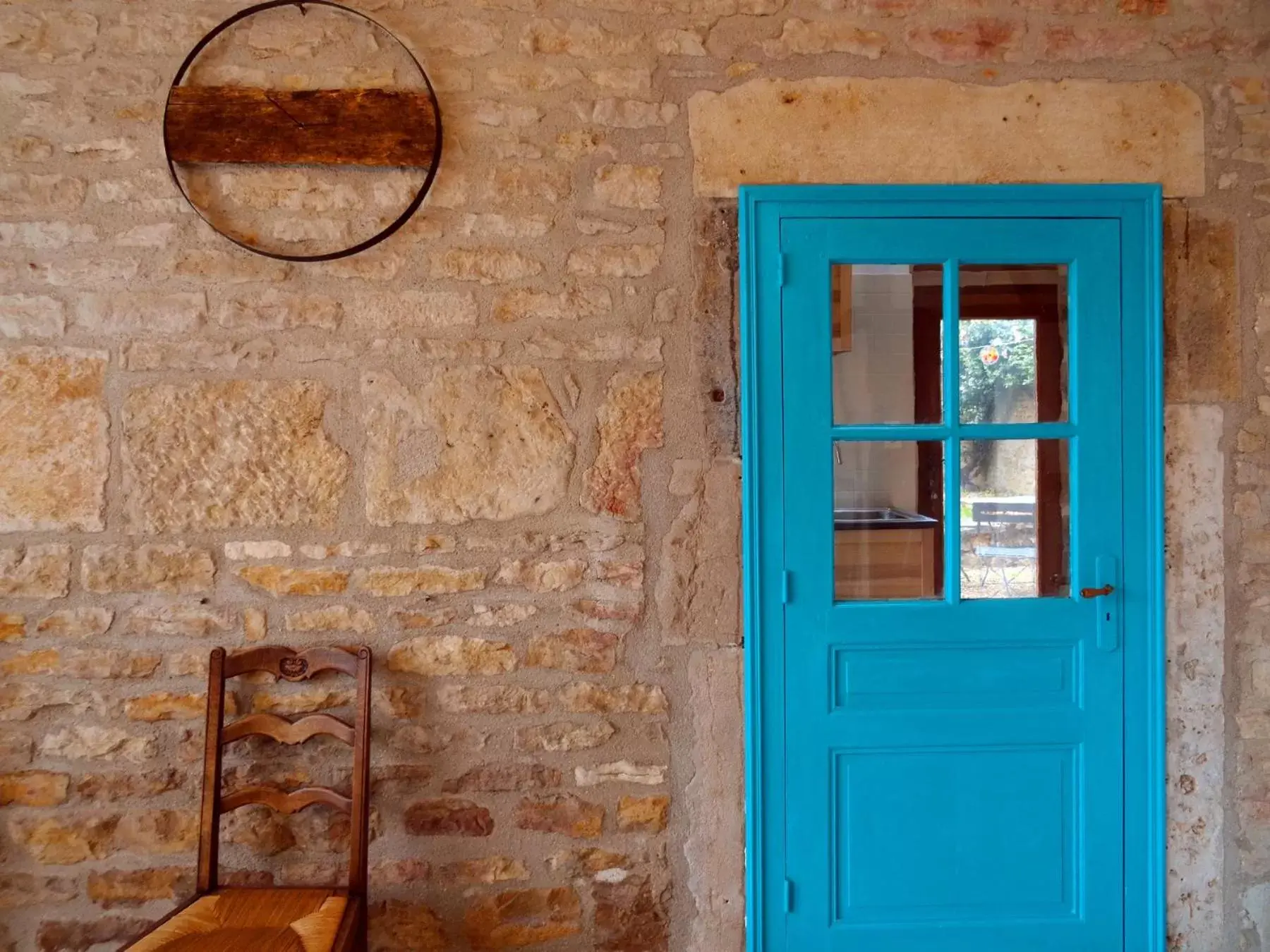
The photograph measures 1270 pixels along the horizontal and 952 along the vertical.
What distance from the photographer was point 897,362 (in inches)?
89.4

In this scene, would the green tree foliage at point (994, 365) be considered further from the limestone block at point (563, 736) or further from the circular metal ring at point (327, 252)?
the circular metal ring at point (327, 252)

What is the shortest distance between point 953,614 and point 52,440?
2.35 m

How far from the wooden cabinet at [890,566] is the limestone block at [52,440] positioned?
192 centimetres

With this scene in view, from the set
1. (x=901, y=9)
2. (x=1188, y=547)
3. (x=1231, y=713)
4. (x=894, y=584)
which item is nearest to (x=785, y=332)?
(x=894, y=584)

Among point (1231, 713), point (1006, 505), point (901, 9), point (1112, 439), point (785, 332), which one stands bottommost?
point (1231, 713)

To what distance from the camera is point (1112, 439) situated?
228 centimetres

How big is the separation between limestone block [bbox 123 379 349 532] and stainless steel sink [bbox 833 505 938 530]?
130 centimetres

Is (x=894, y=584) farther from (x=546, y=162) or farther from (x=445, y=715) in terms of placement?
(x=546, y=162)

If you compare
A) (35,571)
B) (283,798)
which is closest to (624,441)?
(283,798)

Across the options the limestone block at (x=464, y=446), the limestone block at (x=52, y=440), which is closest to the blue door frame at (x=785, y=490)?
the limestone block at (x=464, y=446)

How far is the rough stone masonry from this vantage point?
2172 mm

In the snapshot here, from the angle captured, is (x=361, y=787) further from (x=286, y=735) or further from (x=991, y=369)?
(x=991, y=369)

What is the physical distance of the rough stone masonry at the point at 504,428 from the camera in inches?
85.5

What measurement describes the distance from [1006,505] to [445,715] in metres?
1.57
